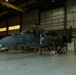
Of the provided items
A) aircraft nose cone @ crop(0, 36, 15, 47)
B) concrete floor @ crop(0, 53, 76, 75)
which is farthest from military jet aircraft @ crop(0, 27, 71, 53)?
concrete floor @ crop(0, 53, 76, 75)

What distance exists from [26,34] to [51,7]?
1588 centimetres

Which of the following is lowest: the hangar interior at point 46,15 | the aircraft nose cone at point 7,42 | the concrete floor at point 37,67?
the concrete floor at point 37,67

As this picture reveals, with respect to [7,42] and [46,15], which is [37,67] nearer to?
[7,42]

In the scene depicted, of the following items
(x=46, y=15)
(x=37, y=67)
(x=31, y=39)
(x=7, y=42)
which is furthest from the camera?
(x=46, y=15)

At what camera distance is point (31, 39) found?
35.6 ft

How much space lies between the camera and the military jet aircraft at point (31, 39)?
9378 millimetres

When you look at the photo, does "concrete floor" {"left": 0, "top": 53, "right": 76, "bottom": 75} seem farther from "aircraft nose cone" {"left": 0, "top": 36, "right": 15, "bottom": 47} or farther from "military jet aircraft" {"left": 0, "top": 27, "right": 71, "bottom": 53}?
"military jet aircraft" {"left": 0, "top": 27, "right": 71, "bottom": 53}

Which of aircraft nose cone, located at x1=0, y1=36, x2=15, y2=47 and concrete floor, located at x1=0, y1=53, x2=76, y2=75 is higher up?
aircraft nose cone, located at x1=0, y1=36, x2=15, y2=47

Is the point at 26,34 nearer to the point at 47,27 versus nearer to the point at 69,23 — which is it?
the point at 69,23

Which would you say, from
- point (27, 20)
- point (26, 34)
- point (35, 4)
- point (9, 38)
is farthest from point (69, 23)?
point (9, 38)

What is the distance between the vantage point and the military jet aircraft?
9378 millimetres

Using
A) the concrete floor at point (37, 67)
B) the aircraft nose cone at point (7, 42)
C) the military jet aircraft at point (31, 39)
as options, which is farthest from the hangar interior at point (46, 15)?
the concrete floor at point (37, 67)

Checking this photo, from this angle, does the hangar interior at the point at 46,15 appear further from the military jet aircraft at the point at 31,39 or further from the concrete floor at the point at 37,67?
the concrete floor at the point at 37,67

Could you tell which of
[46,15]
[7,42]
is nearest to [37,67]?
[7,42]
